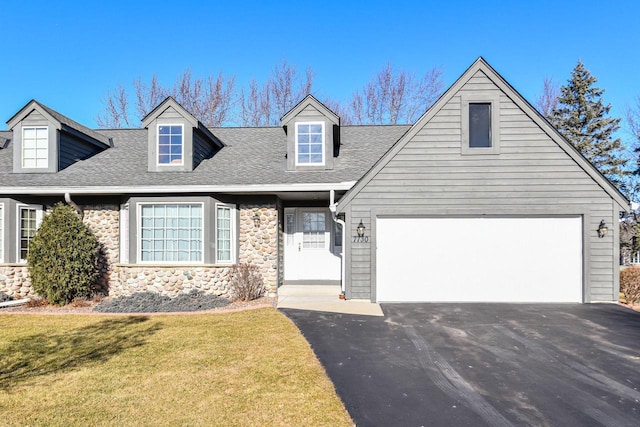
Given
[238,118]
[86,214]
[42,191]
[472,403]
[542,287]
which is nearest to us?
[472,403]

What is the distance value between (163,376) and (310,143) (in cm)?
762

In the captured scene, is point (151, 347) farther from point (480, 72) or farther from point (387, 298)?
point (480, 72)

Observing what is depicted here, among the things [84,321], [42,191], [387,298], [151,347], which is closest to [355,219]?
[387,298]

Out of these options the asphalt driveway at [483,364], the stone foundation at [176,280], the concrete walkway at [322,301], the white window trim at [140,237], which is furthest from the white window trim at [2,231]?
the asphalt driveway at [483,364]

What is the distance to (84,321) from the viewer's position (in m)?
7.29

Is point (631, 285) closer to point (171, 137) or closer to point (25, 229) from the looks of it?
point (171, 137)

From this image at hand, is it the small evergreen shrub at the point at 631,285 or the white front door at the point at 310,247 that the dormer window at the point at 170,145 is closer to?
the white front door at the point at 310,247

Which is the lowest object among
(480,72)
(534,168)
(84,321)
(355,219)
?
(84,321)

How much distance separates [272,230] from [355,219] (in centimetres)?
260

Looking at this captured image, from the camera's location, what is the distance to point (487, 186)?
8.64 m

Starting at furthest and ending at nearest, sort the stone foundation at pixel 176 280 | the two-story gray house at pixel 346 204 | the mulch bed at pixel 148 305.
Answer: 1. the stone foundation at pixel 176 280
2. the two-story gray house at pixel 346 204
3. the mulch bed at pixel 148 305

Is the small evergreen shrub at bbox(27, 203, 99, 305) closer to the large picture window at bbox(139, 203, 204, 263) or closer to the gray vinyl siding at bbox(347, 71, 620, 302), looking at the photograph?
the large picture window at bbox(139, 203, 204, 263)

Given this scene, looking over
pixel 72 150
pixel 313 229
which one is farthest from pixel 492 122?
pixel 72 150

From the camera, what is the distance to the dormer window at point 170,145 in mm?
10258
